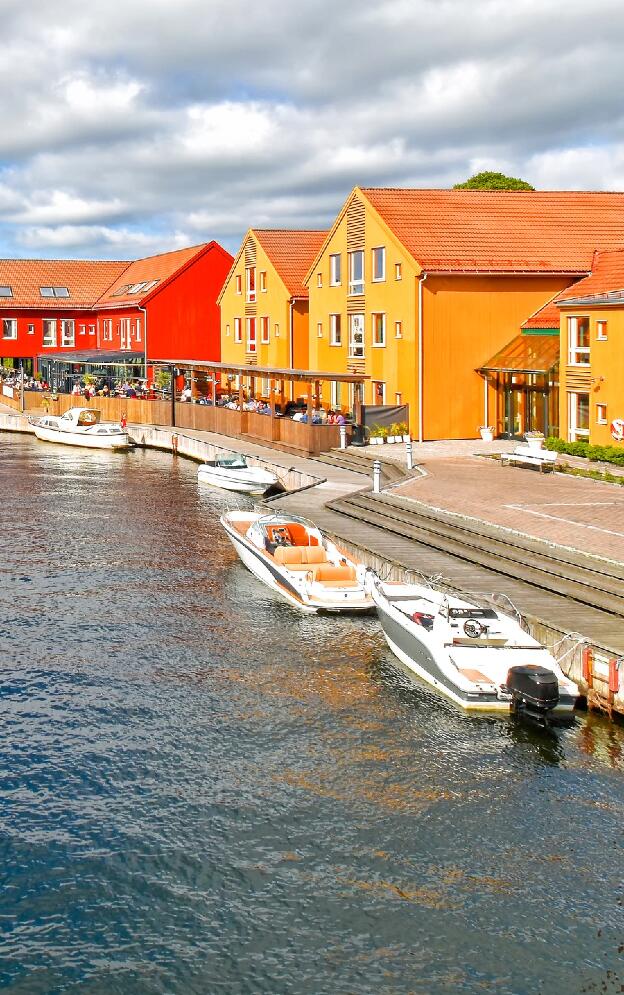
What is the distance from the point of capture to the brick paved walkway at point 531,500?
30719 millimetres

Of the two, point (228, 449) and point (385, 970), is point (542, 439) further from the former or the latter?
point (385, 970)

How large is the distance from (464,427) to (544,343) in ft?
18.3

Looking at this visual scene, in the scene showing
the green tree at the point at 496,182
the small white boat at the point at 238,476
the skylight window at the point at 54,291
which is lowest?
the small white boat at the point at 238,476

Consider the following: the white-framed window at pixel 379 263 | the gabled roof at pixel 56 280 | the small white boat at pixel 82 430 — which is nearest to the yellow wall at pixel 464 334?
the white-framed window at pixel 379 263

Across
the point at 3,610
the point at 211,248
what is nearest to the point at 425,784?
the point at 3,610

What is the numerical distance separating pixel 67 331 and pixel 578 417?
6768 cm

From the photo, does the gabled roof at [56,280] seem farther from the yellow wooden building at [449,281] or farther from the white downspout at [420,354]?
the white downspout at [420,354]

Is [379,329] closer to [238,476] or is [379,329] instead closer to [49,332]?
[238,476]

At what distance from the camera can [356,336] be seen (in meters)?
61.4

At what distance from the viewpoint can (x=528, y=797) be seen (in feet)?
60.6

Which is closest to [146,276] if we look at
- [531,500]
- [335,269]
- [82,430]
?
[82,430]

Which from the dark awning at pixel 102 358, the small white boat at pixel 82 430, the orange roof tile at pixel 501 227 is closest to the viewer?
the orange roof tile at pixel 501 227

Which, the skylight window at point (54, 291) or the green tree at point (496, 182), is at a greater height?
the green tree at point (496, 182)

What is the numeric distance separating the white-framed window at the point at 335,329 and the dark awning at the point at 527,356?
12.2 m
